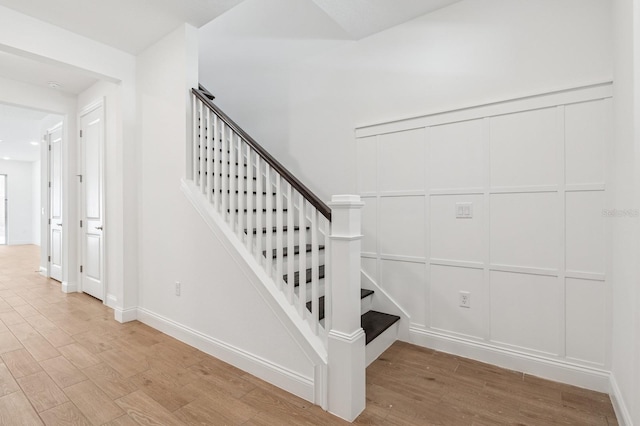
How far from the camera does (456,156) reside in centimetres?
239

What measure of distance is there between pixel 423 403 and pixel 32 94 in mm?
5337

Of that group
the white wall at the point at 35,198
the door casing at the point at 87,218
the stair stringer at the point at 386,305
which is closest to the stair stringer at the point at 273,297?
the stair stringer at the point at 386,305

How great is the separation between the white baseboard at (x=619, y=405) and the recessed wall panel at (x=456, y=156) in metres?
1.42

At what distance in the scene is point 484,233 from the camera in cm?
229

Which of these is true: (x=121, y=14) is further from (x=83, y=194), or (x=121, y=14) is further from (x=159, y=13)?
(x=83, y=194)

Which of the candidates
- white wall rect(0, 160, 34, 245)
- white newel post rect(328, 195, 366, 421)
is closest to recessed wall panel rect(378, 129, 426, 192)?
white newel post rect(328, 195, 366, 421)

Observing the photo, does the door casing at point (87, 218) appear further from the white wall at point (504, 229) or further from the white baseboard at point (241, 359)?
the white wall at point (504, 229)

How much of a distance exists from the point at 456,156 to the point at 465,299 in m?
1.13

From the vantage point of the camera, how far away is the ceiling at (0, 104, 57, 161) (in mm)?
4766

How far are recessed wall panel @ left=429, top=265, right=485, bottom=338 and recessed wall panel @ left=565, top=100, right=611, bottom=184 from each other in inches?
36.4

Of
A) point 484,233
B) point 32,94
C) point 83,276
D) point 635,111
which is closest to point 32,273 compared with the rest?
point 83,276

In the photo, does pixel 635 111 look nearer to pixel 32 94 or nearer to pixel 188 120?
pixel 188 120

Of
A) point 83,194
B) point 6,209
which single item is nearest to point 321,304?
point 83,194

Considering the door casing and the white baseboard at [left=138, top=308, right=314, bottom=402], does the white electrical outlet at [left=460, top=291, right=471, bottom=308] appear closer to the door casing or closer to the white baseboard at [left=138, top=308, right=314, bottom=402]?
the white baseboard at [left=138, top=308, right=314, bottom=402]
